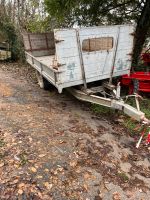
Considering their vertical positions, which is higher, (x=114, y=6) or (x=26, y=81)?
(x=114, y=6)

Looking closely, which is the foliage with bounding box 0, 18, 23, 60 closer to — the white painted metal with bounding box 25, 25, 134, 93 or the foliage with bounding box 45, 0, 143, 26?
the foliage with bounding box 45, 0, 143, 26

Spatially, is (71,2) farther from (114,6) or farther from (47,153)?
(47,153)

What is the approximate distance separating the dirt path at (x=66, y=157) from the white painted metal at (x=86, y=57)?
1.02 metres

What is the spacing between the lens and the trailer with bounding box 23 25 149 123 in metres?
5.96

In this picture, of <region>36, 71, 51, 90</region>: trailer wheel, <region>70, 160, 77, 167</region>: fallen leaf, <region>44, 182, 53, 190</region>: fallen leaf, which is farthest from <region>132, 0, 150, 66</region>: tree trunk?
<region>44, 182, 53, 190</region>: fallen leaf

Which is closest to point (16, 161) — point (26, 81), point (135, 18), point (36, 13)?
point (26, 81)

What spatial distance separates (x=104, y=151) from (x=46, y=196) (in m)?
1.71

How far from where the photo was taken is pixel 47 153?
5.14 meters

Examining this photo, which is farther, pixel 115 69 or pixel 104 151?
pixel 115 69

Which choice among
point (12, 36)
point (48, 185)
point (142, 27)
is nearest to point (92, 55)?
point (48, 185)

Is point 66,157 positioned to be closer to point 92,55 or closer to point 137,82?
point 92,55

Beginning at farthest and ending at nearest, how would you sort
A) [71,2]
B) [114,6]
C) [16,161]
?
1. [114,6]
2. [71,2]
3. [16,161]

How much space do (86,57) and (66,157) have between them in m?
2.55

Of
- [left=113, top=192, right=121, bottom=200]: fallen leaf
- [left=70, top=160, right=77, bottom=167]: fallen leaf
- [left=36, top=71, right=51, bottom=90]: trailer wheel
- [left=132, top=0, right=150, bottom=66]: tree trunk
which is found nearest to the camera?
[left=113, top=192, right=121, bottom=200]: fallen leaf
